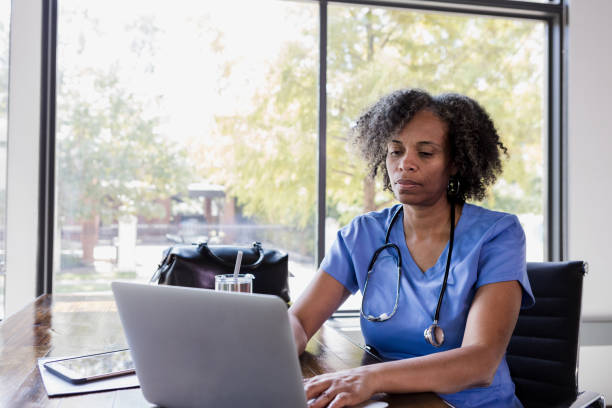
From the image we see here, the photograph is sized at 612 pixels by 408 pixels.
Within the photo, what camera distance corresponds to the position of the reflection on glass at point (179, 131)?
8.74 feet

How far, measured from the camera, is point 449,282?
1344 mm

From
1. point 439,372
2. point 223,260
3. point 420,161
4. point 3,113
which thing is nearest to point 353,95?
point 223,260

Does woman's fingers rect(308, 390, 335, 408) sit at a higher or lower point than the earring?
lower

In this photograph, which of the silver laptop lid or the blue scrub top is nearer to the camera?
the silver laptop lid

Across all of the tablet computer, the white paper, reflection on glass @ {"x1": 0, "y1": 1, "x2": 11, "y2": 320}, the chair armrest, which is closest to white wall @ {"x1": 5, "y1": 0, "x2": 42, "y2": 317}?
reflection on glass @ {"x1": 0, "y1": 1, "x2": 11, "y2": 320}

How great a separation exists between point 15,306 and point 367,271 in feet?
6.01

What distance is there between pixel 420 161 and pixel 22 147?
191 centimetres

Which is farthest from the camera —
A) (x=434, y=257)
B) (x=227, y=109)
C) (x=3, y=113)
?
(x=227, y=109)

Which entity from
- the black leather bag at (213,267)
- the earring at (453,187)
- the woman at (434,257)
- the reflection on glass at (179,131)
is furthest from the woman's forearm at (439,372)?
the reflection on glass at (179,131)

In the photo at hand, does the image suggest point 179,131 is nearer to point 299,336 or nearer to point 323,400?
point 299,336

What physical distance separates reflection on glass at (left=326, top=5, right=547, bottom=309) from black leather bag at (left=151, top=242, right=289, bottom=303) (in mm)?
1002

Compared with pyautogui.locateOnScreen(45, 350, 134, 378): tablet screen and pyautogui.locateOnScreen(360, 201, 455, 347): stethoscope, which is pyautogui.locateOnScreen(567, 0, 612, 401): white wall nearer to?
pyautogui.locateOnScreen(360, 201, 455, 347): stethoscope

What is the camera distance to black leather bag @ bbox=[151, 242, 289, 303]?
5.94ft

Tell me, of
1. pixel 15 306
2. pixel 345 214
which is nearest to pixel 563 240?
pixel 345 214
